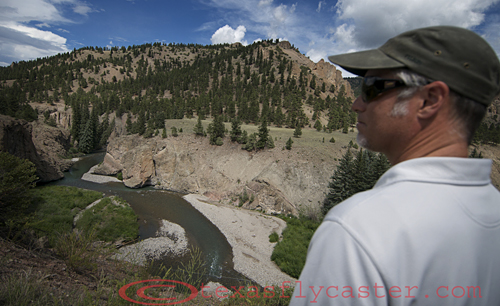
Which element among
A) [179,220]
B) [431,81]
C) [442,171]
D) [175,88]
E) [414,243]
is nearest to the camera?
[414,243]

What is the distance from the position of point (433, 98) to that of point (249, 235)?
76.5 ft

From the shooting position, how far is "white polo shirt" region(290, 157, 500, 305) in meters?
0.86

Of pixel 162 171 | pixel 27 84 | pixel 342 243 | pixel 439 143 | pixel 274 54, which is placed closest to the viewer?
pixel 342 243

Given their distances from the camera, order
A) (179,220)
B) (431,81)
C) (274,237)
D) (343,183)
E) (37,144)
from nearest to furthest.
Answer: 1. (431,81)
2. (274,237)
3. (343,183)
4. (179,220)
5. (37,144)

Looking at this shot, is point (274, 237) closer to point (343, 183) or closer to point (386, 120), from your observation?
point (343, 183)

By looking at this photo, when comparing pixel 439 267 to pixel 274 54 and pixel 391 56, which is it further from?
pixel 274 54

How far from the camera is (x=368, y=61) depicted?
4.12ft

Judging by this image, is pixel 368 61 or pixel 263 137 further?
pixel 263 137

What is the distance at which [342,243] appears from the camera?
0.88 meters

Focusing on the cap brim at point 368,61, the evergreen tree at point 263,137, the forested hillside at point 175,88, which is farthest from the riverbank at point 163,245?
the forested hillside at point 175,88

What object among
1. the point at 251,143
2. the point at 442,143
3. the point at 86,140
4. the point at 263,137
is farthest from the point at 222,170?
the point at 86,140

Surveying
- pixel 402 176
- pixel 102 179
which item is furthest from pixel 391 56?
pixel 102 179

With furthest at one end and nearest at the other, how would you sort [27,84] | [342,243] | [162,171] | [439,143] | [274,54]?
[274,54] < [27,84] < [162,171] < [439,143] < [342,243]

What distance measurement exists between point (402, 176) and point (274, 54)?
9937 centimetres
